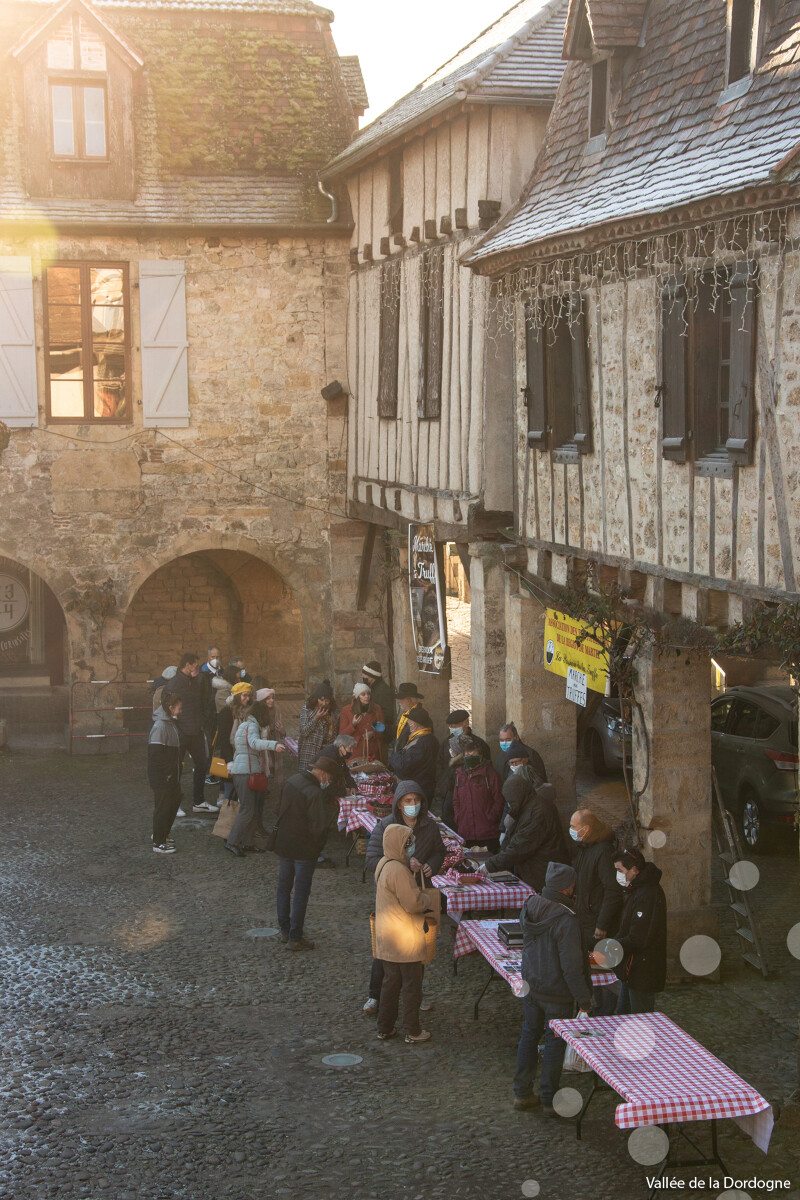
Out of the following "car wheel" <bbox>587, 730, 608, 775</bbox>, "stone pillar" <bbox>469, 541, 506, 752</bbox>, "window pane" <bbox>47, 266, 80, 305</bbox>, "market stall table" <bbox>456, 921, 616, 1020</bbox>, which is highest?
"window pane" <bbox>47, 266, 80, 305</bbox>

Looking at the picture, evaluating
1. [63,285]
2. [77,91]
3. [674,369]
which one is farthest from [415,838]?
[77,91]

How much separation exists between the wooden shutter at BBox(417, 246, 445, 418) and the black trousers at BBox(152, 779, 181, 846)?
13.4 feet

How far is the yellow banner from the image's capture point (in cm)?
945

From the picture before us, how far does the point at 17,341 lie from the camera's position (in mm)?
15609

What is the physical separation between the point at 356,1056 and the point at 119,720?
9281 mm

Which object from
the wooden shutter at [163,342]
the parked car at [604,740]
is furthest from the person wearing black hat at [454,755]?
the wooden shutter at [163,342]

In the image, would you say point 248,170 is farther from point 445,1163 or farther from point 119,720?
point 445,1163

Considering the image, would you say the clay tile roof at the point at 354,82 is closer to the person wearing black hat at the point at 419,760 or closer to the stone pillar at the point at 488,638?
the stone pillar at the point at 488,638

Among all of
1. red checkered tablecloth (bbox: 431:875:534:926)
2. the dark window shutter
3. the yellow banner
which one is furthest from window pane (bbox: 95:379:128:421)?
red checkered tablecloth (bbox: 431:875:534:926)

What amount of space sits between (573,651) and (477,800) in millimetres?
1313

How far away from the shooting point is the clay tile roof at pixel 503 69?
10.8 metres

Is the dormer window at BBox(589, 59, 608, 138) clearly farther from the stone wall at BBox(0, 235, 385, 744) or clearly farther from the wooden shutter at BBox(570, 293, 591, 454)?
the stone wall at BBox(0, 235, 385, 744)

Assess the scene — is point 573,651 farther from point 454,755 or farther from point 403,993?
point 403,993

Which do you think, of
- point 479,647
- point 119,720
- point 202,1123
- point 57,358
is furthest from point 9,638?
point 202,1123
